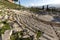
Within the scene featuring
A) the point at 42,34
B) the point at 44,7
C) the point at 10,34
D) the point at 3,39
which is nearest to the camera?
the point at 3,39

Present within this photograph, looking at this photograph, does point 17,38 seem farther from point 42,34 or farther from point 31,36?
point 42,34

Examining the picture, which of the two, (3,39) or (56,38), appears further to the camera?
(56,38)

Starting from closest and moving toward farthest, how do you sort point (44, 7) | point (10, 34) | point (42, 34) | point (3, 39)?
point (3, 39)
point (10, 34)
point (42, 34)
point (44, 7)

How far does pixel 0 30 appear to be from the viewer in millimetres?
8547

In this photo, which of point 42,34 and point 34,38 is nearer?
point 34,38

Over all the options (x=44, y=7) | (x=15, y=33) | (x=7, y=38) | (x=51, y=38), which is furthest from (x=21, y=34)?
(x=44, y=7)

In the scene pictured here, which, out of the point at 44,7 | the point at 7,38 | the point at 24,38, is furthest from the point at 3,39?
the point at 44,7

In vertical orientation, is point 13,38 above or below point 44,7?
above

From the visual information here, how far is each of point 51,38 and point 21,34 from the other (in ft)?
4.02

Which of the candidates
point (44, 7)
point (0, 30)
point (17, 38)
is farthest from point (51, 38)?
point (44, 7)

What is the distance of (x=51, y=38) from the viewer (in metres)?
7.31

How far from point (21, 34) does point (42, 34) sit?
94 cm

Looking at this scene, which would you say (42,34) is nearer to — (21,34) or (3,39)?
(21,34)

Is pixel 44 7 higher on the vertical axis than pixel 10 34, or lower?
lower
